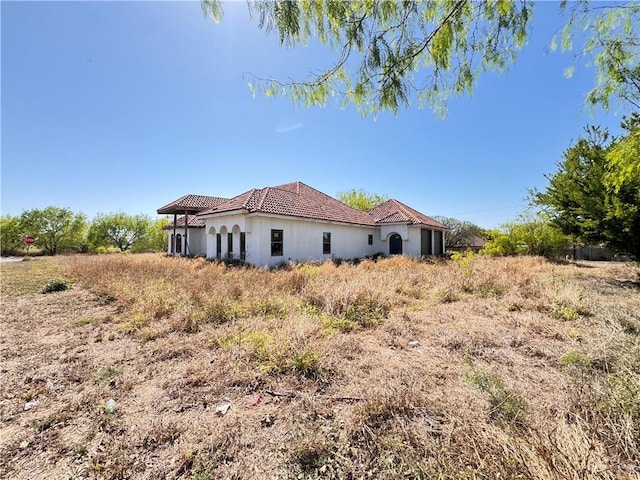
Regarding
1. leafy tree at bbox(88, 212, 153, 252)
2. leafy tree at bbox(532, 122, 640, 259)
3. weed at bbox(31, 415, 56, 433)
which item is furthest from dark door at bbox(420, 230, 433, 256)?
leafy tree at bbox(88, 212, 153, 252)

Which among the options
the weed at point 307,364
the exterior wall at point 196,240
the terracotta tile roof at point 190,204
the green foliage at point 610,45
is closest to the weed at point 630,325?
the green foliage at point 610,45

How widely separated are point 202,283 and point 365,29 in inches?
262

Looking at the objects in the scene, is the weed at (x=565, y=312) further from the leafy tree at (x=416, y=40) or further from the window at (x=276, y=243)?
the window at (x=276, y=243)

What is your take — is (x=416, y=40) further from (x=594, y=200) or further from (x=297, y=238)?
(x=297, y=238)

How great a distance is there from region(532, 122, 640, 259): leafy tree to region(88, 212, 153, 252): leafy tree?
153ft

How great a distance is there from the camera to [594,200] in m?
9.06

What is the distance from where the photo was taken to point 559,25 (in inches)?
160

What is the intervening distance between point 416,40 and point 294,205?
12.2m

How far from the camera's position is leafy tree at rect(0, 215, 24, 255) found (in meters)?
31.7

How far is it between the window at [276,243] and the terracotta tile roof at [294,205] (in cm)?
115

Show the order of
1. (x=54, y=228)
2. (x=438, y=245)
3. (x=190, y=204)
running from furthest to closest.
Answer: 1. (x=54, y=228)
2. (x=438, y=245)
3. (x=190, y=204)

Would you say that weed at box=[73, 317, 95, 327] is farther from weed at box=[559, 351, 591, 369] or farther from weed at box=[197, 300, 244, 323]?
weed at box=[559, 351, 591, 369]

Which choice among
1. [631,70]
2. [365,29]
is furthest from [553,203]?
[365,29]

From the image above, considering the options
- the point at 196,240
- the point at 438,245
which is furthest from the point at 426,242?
the point at 196,240
